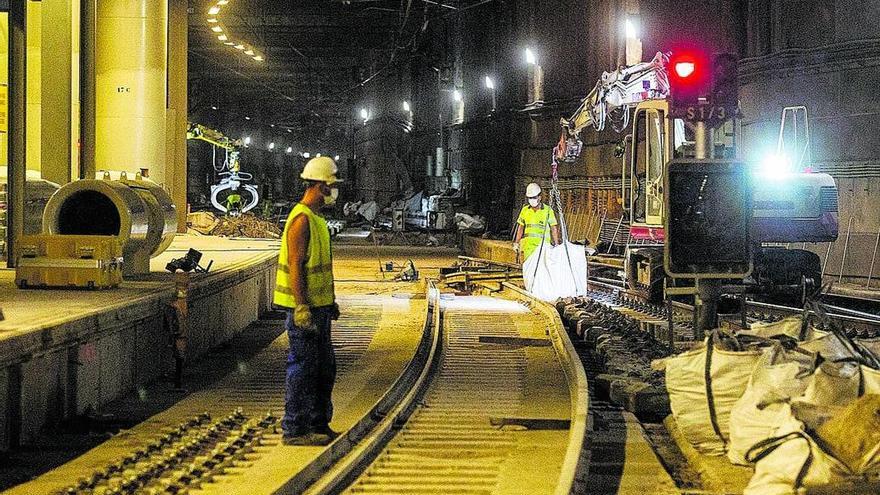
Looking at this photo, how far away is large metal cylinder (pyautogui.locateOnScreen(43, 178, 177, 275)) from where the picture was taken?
11.8 m

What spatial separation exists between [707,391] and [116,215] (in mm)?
7243

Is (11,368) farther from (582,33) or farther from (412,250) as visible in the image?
(412,250)

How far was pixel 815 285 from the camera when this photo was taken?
1608cm

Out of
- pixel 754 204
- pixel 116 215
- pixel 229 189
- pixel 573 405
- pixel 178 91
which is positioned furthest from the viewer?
pixel 229 189

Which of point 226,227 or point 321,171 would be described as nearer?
point 321,171

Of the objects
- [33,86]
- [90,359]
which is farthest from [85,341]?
[33,86]

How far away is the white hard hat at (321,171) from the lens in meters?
7.65

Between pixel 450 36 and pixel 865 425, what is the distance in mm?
41394

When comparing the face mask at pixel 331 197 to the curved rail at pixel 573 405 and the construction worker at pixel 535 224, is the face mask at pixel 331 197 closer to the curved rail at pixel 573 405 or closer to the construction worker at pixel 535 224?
the curved rail at pixel 573 405

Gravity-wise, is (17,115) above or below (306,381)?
above

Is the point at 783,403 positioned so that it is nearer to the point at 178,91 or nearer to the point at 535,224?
the point at 535,224

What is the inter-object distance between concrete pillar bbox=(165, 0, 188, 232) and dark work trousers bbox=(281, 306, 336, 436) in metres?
19.2

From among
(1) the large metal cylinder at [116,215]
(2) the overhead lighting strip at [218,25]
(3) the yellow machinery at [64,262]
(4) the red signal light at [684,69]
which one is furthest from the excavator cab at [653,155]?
(2) the overhead lighting strip at [218,25]

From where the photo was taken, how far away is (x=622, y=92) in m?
17.8
